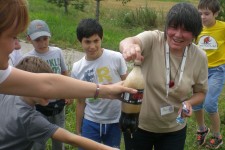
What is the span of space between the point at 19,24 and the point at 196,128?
402 cm

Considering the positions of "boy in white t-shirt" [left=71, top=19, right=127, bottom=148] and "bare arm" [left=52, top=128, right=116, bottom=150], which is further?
"boy in white t-shirt" [left=71, top=19, right=127, bottom=148]

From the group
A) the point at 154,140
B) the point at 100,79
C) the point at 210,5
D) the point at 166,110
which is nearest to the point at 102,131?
the point at 100,79

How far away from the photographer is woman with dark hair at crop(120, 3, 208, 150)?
2.87m

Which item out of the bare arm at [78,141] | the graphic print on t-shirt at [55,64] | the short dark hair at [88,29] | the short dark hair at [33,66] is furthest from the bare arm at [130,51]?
the graphic print on t-shirt at [55,64]

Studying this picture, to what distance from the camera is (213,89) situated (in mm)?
4824

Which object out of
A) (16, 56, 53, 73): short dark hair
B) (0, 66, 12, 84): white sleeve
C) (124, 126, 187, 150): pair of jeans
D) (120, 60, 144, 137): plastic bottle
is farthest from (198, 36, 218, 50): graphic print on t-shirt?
(0, 66, 12, 84): white sleeve

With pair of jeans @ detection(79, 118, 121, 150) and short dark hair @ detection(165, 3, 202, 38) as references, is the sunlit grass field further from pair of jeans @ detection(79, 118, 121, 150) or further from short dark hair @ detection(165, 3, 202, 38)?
short dark hair @ detection(165, 3, 202, 38)

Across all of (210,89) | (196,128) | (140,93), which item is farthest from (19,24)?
(196,128)

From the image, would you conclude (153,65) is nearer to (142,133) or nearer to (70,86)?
(142,133)

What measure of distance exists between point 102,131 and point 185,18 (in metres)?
1.50

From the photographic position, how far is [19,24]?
5.96 feet

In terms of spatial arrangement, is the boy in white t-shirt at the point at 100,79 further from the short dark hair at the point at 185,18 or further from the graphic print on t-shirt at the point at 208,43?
the graphic print on t-shirt at the point at 208,43

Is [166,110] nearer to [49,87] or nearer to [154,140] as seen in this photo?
[154,140]

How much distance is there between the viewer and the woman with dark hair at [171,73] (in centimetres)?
287
